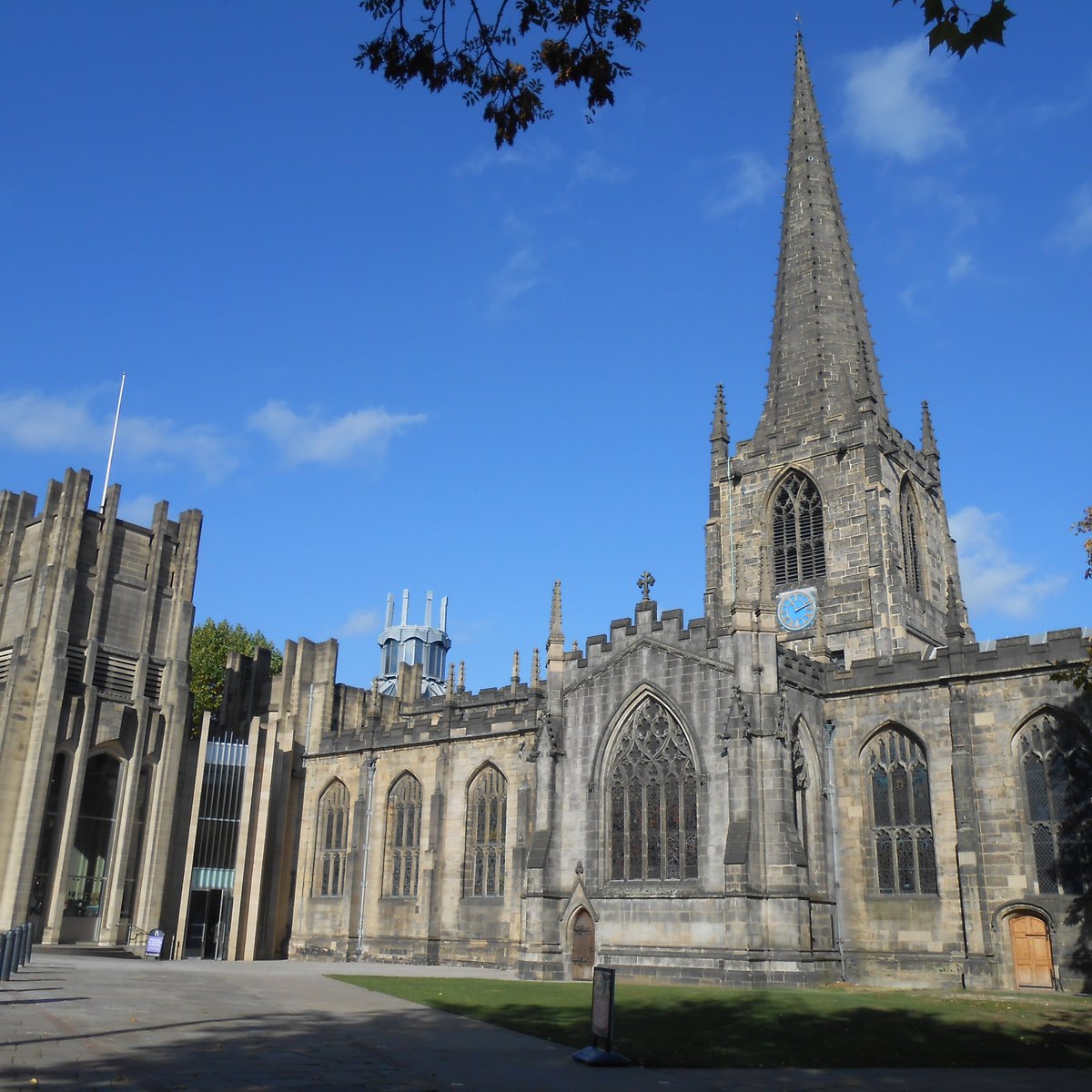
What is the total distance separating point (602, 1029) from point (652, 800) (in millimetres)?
19156

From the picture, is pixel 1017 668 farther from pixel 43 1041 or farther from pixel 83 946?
pixel 83 946

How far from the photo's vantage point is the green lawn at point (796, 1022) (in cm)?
1588

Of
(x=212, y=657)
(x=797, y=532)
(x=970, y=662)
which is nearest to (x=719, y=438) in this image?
(x=797, y=532)

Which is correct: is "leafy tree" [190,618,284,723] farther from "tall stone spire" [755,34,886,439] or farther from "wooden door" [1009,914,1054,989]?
"wooden door" [1009,914,1054,989]

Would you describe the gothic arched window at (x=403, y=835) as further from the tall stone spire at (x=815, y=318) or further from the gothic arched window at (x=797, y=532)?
the tall stone spire at (x=815, y=318)

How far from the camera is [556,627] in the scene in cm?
3722

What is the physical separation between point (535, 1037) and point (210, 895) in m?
32.5

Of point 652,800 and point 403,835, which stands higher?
point 652,800

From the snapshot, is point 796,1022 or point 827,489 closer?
point 796,1022

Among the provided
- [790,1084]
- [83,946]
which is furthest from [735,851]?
[83,946]

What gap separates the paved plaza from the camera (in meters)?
11.8

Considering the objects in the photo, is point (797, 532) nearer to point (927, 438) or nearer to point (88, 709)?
point (927, 438)

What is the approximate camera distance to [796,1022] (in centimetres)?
1997

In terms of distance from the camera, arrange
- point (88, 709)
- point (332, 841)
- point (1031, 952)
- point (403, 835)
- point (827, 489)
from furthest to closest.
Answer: point (332, 841), point (827, 489), point (403, 835), point (88, 709), point (1031, 952)
